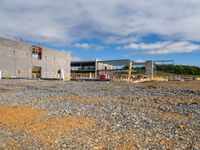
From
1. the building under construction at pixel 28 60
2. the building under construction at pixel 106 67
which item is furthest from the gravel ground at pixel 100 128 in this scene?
the building under construction at pixel 106 67

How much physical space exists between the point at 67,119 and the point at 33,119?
4.04 feet

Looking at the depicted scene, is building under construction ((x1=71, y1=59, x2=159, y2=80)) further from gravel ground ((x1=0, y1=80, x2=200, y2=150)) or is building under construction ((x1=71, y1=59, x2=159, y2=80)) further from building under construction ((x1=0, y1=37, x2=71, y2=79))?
gravel ground ((x1=0, y1=80, x2=200, y2=150))

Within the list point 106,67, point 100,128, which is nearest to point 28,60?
Result: point 106,67

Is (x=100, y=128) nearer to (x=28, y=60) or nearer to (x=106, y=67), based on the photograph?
(x=28, y=60)

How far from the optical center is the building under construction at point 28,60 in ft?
208

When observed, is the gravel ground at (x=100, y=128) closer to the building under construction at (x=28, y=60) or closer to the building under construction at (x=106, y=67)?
the building under construction at (x=28, y=60)

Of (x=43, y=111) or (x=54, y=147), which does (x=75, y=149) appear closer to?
(x=54, y=147)

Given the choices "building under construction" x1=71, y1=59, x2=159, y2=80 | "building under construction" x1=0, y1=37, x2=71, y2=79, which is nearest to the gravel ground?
"building under construction" x1=0, y1=37, x2=71, y2=79

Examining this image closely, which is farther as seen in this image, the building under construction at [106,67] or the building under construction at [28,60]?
the building under construction at [106,67]

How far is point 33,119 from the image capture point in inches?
430

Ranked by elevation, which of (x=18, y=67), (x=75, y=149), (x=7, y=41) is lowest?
(x=75, y=149)

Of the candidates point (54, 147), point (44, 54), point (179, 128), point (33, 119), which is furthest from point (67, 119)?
point (44, 54)

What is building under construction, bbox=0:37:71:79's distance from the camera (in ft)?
208

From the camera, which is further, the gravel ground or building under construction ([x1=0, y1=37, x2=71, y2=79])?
building under construction ([x1=0, y1=37, x2=71, y2=79])
